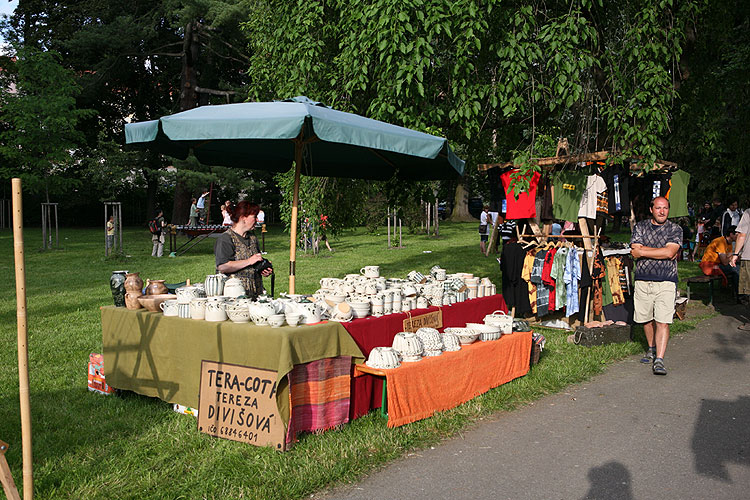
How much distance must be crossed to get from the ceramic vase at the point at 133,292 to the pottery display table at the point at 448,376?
6.88 ft

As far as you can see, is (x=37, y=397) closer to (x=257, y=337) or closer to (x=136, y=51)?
(x=257, y=337)

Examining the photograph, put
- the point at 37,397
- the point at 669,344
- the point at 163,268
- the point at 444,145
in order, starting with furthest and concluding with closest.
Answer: the point at 163,268 → the point at 669,344 → the point at 444,145 → the point at 37,397

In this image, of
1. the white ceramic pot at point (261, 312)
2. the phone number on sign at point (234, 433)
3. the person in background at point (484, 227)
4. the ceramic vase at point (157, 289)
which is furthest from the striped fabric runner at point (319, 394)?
the person in background at point (484, 227)

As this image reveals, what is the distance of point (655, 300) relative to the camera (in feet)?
21.8

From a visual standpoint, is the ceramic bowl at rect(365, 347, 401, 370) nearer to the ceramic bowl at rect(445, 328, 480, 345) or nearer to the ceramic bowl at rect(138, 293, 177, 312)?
the ceramic bowl at rect(445, 328, 480, 345)

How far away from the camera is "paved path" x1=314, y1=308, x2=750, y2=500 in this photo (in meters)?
3.89

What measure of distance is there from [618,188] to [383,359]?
504 cm

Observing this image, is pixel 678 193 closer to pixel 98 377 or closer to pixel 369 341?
pixel 369 341

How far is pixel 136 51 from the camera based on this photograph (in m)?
28.4

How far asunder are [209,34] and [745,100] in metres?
21.8

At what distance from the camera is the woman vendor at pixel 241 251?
6.13m

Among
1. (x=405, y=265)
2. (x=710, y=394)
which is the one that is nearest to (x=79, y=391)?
(x=710, y=394)

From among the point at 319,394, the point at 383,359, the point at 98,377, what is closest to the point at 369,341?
the point at 383,359

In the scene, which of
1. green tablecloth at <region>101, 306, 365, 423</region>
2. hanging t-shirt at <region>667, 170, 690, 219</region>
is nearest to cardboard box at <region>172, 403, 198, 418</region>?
green tablecloth at <region>101, 306, 365, 423</region>
